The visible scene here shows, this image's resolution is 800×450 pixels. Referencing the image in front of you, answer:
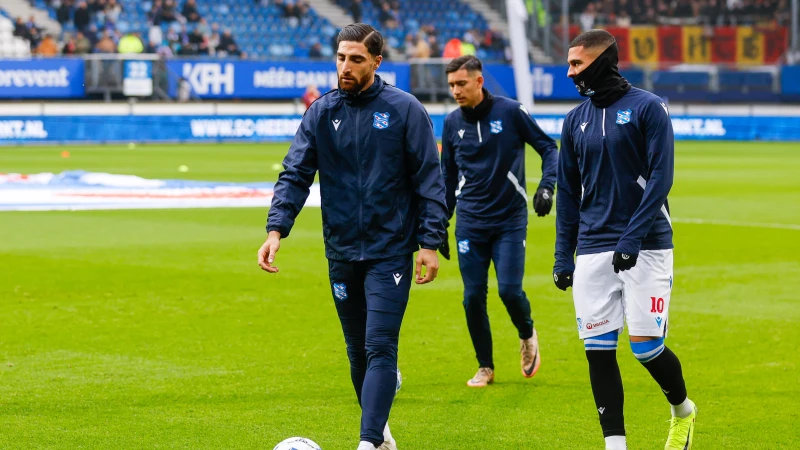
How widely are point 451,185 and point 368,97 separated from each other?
9.20 ft

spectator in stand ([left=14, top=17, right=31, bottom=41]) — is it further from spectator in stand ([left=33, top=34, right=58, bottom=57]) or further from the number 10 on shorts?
the number 10 on shorts

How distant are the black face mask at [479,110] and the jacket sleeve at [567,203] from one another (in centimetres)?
219

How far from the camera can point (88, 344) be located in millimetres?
9367

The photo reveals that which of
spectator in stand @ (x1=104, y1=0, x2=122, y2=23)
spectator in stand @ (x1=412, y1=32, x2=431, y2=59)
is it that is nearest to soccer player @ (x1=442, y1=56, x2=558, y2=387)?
spectator in stand @ (x1=104, y1=0, x2=122, y2=23)

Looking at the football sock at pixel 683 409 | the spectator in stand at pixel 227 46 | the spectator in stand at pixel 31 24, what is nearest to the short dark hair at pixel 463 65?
the football sock at pixel 683 409

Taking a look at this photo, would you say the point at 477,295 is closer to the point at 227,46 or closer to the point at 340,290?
the point at 340,290

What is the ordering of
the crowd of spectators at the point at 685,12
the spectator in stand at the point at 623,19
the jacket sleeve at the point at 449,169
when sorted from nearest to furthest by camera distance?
1. the jacket sleeve at the point at 449,169
2. the spectator in stand at the point at 623,19
3. the crowd of spectators at the point at 685,12

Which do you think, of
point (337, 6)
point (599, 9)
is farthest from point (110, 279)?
point (599, 9)

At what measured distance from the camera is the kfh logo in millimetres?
42531

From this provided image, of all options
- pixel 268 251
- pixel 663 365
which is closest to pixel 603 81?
pixel 663 365

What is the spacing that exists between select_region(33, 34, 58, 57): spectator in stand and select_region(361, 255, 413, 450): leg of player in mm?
37624

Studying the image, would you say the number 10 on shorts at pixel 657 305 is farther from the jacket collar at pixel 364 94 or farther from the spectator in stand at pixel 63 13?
the spectator in stand at pixel 63 13

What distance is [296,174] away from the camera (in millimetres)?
6129

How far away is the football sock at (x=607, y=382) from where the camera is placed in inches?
239
